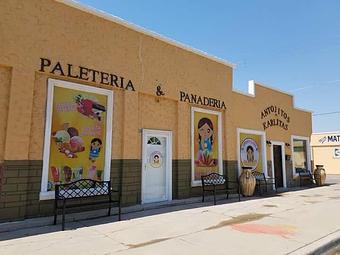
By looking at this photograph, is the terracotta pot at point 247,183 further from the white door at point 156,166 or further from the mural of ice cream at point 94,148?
the mural of ice cream at point 94,148

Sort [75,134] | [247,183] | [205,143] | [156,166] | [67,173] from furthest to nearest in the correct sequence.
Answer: [247,183] → [205,143] → [156,166] → [75,134] → [67,173]

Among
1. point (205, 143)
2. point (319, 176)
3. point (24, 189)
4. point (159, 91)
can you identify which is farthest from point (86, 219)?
point (319, 176)

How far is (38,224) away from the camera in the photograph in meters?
6.79

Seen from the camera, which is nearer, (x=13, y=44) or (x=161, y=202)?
(x=13, y=44)

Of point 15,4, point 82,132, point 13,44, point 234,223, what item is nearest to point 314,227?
point 234,223

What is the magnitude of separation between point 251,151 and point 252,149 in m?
0.15

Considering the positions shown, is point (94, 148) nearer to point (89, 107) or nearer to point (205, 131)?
point (89, 107)

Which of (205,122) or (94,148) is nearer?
(94,148)

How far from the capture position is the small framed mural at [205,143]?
11.0m

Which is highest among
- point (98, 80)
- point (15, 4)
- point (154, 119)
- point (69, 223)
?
point (15, 4)

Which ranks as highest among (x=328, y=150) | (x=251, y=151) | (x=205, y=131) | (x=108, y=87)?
(x=108, y=87)

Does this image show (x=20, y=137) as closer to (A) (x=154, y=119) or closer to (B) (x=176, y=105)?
(A) (x=154, y=119)

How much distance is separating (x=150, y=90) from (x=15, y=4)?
4.35 metres

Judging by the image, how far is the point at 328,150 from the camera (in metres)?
30.9
